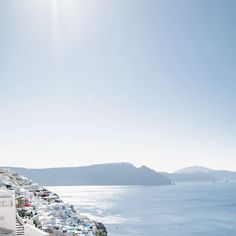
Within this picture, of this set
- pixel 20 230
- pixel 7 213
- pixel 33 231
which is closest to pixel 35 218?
pixel 20 230

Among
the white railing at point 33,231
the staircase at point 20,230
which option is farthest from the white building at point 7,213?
the staircase at point 20,230

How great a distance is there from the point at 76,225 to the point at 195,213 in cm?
7005

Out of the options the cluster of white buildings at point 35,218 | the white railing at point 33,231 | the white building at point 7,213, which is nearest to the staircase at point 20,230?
the cluster of white buildings at point 35,218

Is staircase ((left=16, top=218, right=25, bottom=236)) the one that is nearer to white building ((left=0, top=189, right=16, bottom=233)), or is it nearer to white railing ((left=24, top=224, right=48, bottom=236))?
white railing ((left=24, top=224, right=48, bottom=236))

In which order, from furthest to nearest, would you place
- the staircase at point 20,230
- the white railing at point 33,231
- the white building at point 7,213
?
1. the staircase at point 20,230
2. the white building at point 7,213
3. the white railing at point 33,231

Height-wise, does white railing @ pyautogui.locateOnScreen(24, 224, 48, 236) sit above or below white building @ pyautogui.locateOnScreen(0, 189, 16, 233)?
below

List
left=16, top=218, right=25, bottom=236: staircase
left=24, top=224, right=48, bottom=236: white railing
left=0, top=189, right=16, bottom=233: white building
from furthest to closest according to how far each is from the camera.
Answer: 1. left=16, top=218, right=25, bottom=236: staircase
2. left=0, top=189, right=16, bottom=233: white building
3. left=24, top=224, right=48, bottom=236: white railing

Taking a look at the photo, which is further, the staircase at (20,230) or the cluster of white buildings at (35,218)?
the staircase at (20,230)

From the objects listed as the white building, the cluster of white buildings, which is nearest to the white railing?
the cluster of white buildings

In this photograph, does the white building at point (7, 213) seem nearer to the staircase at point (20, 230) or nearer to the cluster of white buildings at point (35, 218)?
the cluster of white buildings at point (35, 218)

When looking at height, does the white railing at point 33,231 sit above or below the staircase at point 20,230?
above

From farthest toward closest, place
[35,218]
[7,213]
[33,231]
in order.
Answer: [35,218]
[7,213]
[33,231]

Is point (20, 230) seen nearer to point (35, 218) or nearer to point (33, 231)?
point (33, 231)

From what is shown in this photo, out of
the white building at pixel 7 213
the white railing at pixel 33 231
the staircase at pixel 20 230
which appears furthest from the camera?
the staircase at pixel 20 230
